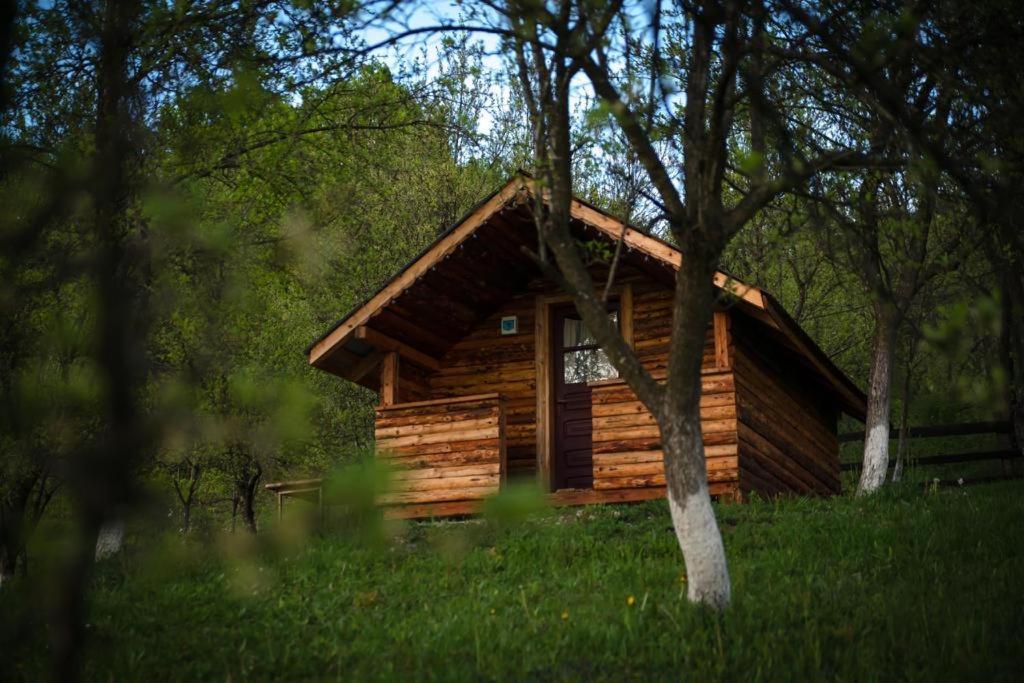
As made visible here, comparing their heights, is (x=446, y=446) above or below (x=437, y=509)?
above

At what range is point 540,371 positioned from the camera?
15500mm

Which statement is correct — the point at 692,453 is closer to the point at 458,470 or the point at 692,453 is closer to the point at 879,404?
Result: the point at 458,470

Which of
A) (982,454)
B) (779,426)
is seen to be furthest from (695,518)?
(982,454)

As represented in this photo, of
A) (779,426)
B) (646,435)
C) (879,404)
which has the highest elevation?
(879,404)

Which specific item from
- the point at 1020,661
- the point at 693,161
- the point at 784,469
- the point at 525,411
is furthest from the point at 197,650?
the point at 784,469

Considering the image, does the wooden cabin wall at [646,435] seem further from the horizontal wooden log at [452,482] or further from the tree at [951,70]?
the tree at [951,70]

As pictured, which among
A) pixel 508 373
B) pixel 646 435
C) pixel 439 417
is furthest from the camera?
pixel 508 373

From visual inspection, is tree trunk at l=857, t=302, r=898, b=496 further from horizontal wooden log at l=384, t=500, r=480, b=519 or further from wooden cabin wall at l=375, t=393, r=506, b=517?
horizontal wooden log at l=384, t=500, r=480, b=519

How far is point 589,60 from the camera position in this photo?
7.74m

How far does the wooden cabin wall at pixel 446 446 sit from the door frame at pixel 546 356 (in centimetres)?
93

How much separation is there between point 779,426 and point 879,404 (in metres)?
1.53

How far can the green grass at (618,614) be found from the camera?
6.91 meters

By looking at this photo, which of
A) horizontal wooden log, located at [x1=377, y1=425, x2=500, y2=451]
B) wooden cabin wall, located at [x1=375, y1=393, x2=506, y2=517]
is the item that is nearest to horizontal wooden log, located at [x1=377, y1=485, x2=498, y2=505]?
wooden cabin wall, located at [x1=375, y1=393, x2=506, y2=517]

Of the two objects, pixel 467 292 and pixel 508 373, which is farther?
pixel 508 373
